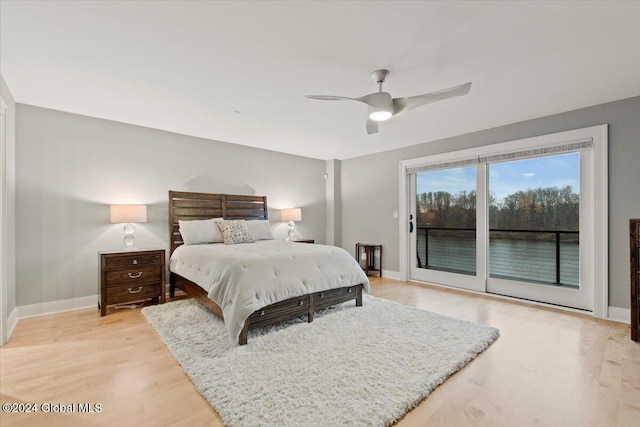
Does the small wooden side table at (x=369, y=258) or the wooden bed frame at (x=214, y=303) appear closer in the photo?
the wooden bed frame at (x=214, y=303)

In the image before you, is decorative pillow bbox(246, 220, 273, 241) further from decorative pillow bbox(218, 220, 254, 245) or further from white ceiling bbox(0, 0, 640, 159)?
white ceiling bbox(0, 0, 640, 159)

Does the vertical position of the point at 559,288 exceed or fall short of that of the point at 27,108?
it falls short

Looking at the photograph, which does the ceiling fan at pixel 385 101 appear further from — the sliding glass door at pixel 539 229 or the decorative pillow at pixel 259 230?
the decorative pillow at pixel 259 230

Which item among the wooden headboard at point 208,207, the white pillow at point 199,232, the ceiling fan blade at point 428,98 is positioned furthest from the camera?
the wooden headboard at point 208,207

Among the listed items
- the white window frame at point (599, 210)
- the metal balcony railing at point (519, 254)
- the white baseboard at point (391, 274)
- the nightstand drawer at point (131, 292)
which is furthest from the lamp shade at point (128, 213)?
the white window frame at point (599, 210)

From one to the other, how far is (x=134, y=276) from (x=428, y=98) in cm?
384

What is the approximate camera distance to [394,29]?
78.9 inches

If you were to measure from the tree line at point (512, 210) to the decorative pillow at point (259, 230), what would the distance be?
2.70 m

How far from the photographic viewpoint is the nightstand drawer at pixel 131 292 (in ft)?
11.2

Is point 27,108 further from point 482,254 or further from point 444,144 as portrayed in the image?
point 482,254

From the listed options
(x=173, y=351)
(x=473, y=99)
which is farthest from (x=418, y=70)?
(x=173, y=351)

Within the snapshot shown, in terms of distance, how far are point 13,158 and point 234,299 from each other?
9.53 feet

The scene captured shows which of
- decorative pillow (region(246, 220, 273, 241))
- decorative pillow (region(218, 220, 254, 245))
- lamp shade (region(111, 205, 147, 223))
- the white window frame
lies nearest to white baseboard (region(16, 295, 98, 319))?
lamp shade (region(111, 205, 147, 223))

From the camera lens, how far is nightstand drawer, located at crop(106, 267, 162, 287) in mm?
3432
